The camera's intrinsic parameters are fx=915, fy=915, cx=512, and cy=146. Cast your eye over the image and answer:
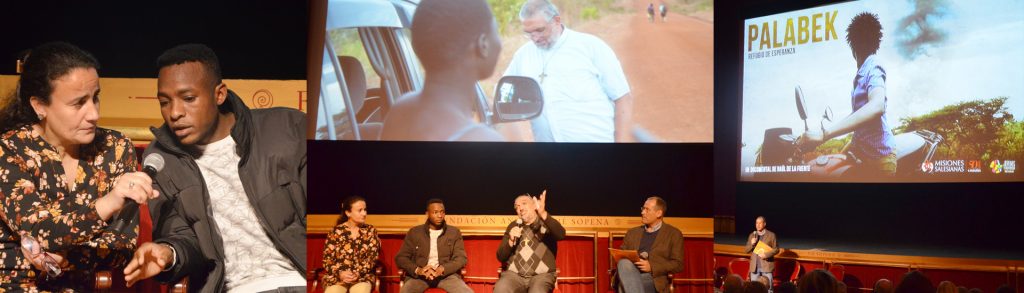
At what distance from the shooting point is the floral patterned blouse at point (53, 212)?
460 centimetres

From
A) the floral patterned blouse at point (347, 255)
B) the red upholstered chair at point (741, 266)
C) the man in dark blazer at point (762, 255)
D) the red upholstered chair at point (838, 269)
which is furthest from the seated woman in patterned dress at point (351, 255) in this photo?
the red upholstered chair at point (838, 269)

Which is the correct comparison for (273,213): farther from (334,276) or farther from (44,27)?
(44,27)

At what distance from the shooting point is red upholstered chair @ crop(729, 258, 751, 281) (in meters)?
8.70

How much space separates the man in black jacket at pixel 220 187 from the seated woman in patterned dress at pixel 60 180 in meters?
0.20

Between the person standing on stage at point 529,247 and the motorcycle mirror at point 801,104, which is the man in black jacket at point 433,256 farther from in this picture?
the motorcycle mirror at point 801,104

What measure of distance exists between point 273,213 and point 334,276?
2.76 ft

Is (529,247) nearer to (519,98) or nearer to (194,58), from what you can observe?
(519,98)

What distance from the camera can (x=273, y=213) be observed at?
516cm

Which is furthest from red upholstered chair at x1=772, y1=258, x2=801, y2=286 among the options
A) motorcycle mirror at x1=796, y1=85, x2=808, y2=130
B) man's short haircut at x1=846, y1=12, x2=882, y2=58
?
man's short haircut at x1=846, y1=12, x2=882, y2=58

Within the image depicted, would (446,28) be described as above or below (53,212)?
above

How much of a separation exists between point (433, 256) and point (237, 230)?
4.68 ft

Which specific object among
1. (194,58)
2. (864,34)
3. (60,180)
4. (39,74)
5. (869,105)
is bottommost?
(60,180)

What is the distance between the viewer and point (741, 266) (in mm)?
8766

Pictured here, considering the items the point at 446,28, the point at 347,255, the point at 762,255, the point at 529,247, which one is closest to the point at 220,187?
the point at 347,255
